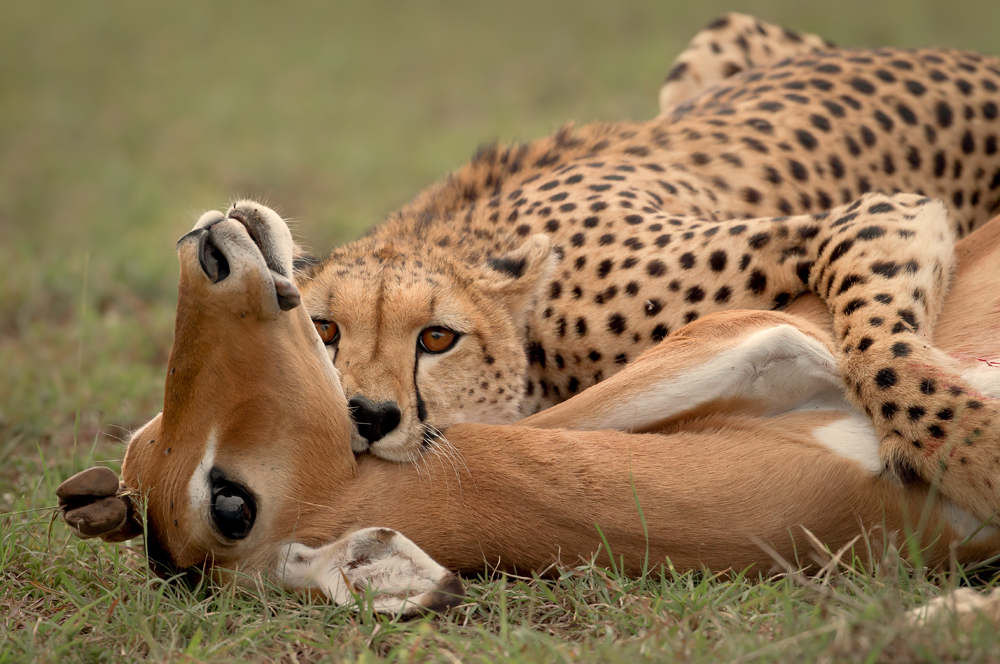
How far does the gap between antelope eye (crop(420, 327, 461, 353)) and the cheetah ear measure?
0.27 metres

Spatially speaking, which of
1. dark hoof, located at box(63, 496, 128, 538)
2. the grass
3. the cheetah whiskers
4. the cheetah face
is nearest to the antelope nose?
the cheetah face

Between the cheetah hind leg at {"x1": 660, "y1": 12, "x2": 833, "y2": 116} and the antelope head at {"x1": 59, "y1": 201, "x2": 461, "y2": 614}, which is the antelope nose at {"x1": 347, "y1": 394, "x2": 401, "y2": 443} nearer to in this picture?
the antelope head at {"x1": 59, "y1": 201, "x2": 461, "y2": 614}

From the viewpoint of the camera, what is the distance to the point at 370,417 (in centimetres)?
274

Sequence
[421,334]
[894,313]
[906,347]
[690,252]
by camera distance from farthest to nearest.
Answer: [690,252]
[421,334]
[894,313]
[906,347]

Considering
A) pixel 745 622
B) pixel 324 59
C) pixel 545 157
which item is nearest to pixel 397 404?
pixel 745 622

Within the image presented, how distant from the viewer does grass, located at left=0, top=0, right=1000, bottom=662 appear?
2273mm

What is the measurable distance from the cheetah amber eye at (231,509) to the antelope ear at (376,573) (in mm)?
127

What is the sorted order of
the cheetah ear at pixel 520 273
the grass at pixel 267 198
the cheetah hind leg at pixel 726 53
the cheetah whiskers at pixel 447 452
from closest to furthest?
the grass at pixel 267 198 → the cheetah whiskers at pixel 447 452 → the cheetah ear at pixel 520 273 → the cheetah hind leg at pixel 726 53

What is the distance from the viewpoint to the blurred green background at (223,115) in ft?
16.9

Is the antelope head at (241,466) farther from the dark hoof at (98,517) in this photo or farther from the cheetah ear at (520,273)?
the cheetah ear at (520,273)

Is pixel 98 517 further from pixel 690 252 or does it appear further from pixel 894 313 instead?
pixel 894 313

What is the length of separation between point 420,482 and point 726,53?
3.41 m

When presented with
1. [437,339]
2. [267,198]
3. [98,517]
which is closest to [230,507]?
[98,517]

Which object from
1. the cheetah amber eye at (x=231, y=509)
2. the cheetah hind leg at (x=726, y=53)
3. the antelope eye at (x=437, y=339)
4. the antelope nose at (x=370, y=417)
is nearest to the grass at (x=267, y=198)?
the cheetah amber eye at (x=231, y=509)
